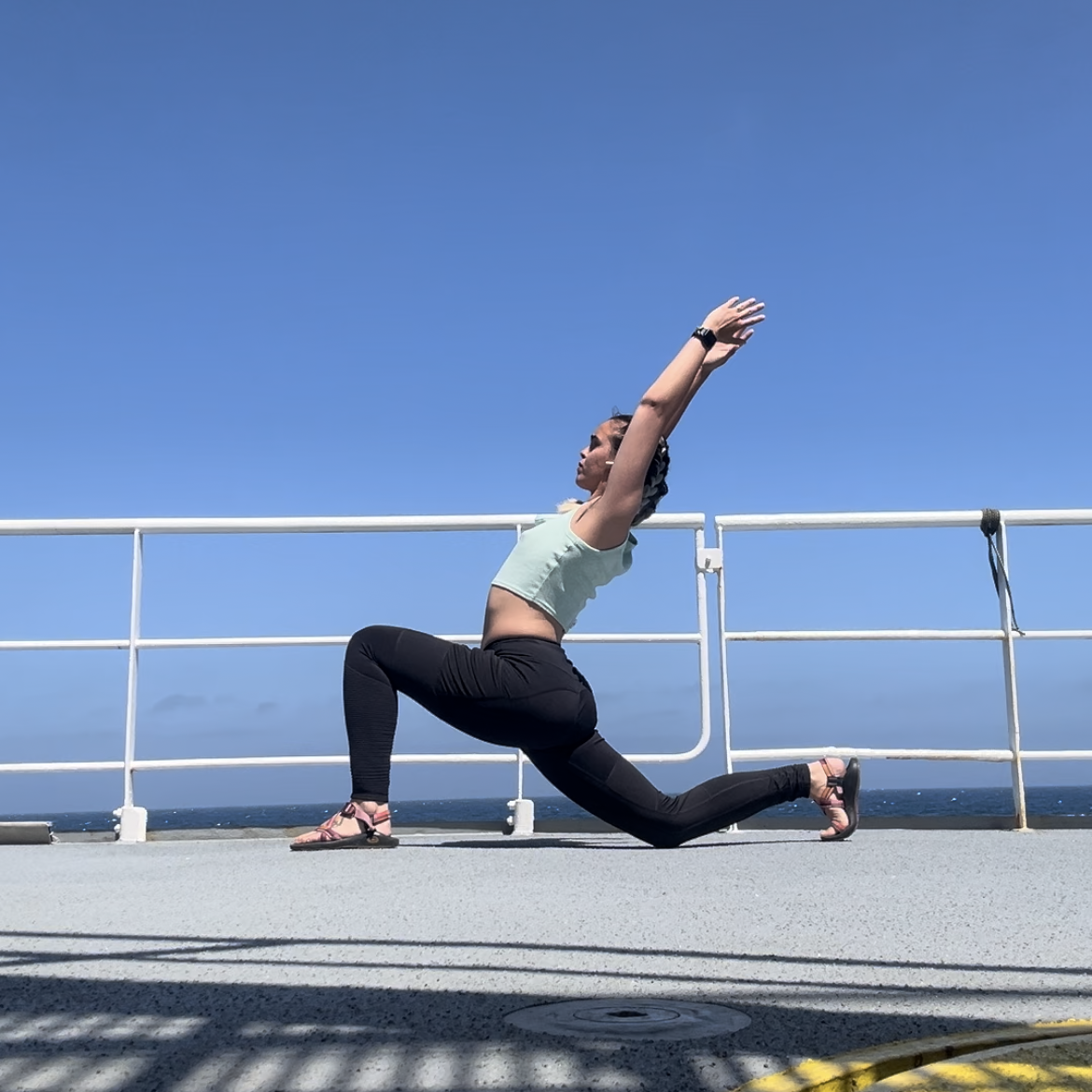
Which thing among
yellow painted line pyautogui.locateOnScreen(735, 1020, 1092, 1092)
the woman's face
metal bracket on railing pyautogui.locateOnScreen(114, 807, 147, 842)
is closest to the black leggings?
the woman's face

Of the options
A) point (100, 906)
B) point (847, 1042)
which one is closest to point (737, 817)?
point (100, 906)

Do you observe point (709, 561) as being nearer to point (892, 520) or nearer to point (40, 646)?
point (892, 520)

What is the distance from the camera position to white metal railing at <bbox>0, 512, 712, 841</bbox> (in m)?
3.80

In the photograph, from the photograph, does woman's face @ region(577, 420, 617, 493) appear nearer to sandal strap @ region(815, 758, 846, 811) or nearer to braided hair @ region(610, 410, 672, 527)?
braided hair @ region(610, 410, 672, 527)

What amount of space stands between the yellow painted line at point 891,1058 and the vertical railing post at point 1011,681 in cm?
268

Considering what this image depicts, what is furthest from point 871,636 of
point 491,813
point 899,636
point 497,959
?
point 491,813

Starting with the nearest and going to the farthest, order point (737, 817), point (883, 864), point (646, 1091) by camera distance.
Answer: point (646, 1091) < point (883, 864) < point (737, 817)

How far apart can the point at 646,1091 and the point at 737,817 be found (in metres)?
2.08

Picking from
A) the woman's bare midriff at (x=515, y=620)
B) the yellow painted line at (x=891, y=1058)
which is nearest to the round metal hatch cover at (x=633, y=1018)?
the yellow painted line at (x=891, y=1058)

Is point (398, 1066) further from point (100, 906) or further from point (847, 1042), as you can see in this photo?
point (100, 906)

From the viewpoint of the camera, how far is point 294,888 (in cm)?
238

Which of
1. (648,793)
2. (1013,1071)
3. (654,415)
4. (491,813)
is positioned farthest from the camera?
(491,813)

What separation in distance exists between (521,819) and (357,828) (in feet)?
2.93

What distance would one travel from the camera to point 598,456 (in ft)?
10.2
